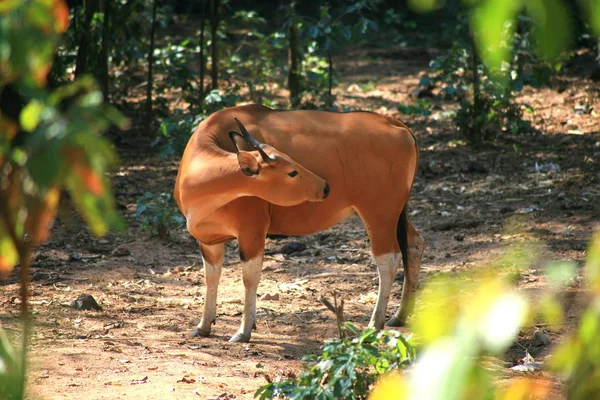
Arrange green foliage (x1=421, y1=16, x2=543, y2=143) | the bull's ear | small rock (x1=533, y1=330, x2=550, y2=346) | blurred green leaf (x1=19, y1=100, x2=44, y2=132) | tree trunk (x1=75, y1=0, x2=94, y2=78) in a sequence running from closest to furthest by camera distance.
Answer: blurred green leaf (x1=19, y1=100, x2=44, y2=132)
the bull's ear
small rock (x1=533, y1=330, x2=550, y2=346)
green foliage (x1=421, y1=16, x2=543, y2=143)
tree trunk (x1=75, y1=0, x2=94, y2=78)

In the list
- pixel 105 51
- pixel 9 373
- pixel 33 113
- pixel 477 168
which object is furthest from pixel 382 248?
pixel 105 51

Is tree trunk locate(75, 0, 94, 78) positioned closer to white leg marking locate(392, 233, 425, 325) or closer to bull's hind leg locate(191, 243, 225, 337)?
bull's hind leg locate(191, 243, 225, 337)

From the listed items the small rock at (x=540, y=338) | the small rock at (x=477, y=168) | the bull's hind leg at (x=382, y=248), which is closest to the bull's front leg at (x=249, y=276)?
the bull's hind leg at (x=382, y=248)

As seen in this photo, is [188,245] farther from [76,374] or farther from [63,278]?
[76,374]

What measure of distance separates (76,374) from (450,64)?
267 inches

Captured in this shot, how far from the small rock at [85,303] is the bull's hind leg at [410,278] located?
1976 millimetres

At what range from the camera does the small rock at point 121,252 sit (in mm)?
7449

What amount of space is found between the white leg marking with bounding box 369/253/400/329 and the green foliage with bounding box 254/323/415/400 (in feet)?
7.10


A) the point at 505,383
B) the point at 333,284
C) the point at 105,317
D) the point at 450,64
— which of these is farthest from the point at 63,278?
the point at 450,64

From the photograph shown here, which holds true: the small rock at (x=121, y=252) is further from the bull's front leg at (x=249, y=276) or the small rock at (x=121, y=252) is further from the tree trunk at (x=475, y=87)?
the tree trunk at (x=475, y=87)

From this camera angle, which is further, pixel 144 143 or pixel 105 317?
pixel 144 143

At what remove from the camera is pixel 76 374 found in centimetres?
444

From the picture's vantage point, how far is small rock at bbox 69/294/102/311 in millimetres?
5793

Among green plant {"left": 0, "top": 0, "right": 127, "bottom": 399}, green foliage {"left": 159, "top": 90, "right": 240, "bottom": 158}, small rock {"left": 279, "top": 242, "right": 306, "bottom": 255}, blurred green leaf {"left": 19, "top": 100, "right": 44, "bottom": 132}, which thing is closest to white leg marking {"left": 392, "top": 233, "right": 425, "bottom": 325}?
small rock {"left": 279, "top": 242, "right": 306, "bottom": 255}
